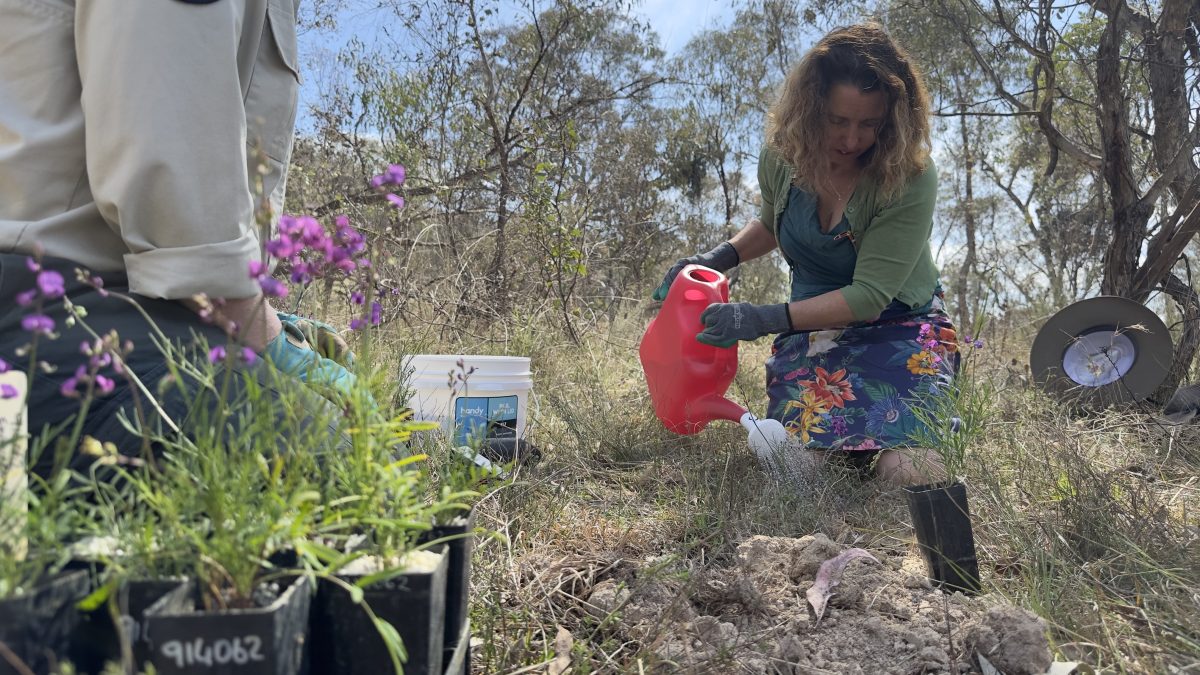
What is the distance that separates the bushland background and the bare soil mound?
0.21ft

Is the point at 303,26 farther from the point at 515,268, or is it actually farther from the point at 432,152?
the point at 515,268

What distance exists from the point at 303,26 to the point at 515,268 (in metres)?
3.13

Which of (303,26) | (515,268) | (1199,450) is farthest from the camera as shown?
(303,26)

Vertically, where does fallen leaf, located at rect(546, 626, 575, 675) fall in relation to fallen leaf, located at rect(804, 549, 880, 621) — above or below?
below

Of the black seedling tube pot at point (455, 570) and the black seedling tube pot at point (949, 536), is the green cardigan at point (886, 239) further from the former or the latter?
the black seedling tube pot at point (455, 570)

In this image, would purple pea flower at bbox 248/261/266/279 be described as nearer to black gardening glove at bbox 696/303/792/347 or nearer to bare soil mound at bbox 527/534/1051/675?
bare soil mound at bbox 527/534/1051/675

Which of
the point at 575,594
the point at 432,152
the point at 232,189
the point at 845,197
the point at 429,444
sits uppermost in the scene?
the point at 432,152

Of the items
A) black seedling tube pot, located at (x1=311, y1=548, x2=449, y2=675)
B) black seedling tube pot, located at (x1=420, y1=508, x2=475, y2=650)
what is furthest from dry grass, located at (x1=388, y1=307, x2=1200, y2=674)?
black seedling tube pot, located at (x1=311, y1=548, x2=449, y2=675)

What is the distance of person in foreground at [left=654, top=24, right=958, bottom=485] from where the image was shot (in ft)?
7.81

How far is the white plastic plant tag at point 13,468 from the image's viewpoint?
683 millimetres

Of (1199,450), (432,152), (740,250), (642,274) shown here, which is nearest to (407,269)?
(432,152)

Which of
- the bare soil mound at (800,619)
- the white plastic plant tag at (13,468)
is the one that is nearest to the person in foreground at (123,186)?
the white plastic plant tag at (13,468)

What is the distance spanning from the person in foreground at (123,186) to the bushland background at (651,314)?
0.25 m

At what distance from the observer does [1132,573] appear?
1.37 m
